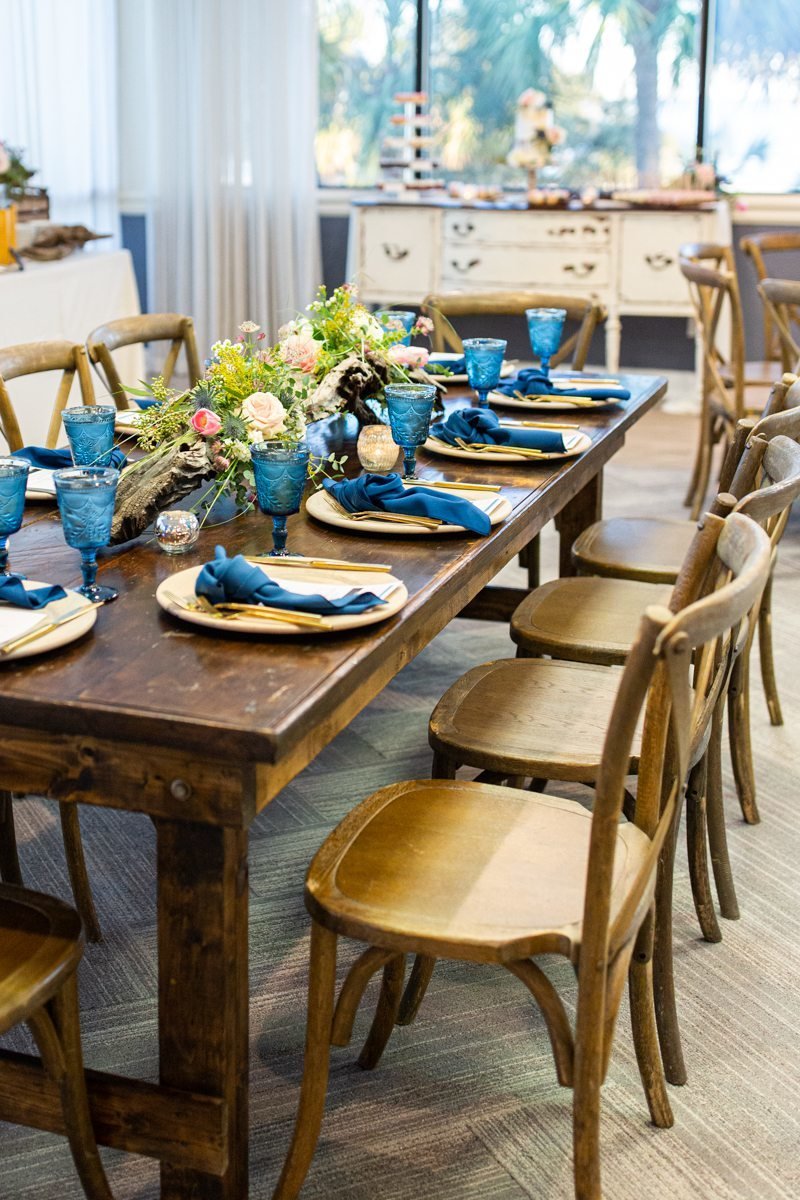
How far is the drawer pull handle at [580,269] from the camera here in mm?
6012

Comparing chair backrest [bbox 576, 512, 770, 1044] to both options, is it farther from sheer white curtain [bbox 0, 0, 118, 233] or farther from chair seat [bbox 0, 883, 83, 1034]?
sheer white curtain [bbox 0, 0, 118, 233]

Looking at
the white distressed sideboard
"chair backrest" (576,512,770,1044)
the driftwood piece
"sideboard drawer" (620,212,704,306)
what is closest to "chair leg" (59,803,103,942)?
the driftwood piece

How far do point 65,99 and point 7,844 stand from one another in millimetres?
5091

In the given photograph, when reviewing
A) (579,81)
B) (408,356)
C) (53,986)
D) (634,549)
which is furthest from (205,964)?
(579,81)

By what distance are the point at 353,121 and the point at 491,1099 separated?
19.9ft

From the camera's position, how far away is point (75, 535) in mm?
1551

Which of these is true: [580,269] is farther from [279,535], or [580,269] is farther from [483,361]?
[279,535]

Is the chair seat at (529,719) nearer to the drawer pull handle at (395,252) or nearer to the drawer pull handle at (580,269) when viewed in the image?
the drawer pull handle at (580,269)

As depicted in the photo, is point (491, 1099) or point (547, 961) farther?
point (547, 961)

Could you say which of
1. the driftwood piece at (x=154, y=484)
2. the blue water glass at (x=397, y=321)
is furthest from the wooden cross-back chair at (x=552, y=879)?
the blue water glass at (x=397, y=321)

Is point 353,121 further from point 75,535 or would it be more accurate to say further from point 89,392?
point 75,535

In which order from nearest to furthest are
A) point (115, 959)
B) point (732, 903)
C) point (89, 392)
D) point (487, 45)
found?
point (115, 959) → point (732, 903) → point (89, 392) → point (487, 45)

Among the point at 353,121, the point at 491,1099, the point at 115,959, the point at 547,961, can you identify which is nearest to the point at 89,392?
the point at 115,959

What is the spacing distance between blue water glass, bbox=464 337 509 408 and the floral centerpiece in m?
0.23
